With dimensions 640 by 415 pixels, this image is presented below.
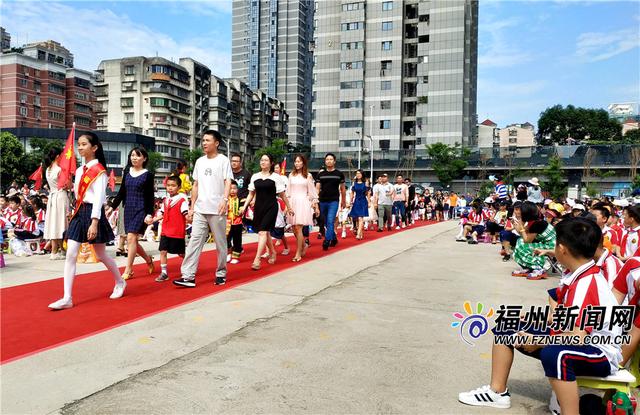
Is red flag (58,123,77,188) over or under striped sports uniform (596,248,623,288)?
over

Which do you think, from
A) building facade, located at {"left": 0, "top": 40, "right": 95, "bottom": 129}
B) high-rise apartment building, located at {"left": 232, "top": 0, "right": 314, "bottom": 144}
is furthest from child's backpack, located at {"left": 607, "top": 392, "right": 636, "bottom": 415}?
high-rise apartment building, located at {"left": 232, "top": 0, "right": 314, "bottom": 144}

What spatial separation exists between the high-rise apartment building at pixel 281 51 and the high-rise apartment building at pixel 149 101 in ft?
164

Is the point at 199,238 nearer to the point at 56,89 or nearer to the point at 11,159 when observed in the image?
the point at 11,159

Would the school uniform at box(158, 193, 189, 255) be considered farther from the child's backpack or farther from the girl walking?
the child's backpack

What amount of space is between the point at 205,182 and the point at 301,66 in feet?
411

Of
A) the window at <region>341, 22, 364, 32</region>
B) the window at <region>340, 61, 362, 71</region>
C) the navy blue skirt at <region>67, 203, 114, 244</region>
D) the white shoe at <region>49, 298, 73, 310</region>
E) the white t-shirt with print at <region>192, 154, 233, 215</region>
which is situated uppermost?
the window at <region>341, 22, 364, 32</region>

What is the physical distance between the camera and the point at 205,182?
249 inches

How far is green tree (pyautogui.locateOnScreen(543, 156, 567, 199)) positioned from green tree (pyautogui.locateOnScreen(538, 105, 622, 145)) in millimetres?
41952

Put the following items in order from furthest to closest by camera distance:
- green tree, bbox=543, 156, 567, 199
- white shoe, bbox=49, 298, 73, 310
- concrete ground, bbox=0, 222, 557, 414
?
green tree, bbox=543, 156, 567, 199 < white shoe, bbox=49, 298, 73, 310 < concrete ground, bbox=0, 222, 557, 414

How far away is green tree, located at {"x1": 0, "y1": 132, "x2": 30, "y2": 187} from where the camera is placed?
162 feet

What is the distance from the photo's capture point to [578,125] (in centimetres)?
8250

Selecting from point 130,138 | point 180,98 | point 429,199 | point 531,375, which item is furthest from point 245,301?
point 180,98

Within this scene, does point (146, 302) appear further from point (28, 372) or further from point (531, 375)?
point (531, 375)

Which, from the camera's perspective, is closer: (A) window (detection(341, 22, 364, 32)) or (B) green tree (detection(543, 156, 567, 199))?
(B) green tree (detection(543, 156, 567, 199))
